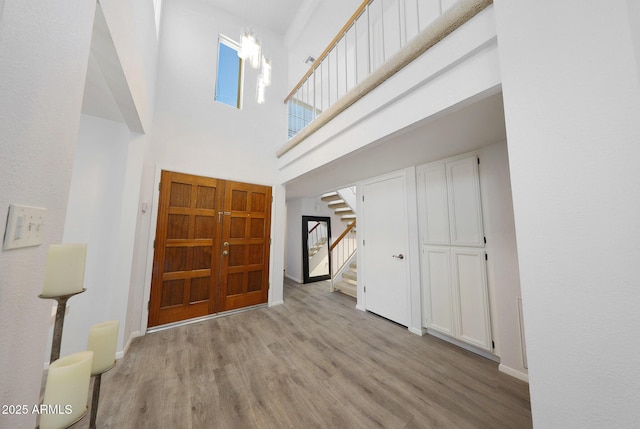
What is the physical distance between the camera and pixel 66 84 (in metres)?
0.79

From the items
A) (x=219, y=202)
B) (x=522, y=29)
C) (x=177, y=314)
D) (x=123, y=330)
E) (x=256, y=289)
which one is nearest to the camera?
(x=522, y=29)

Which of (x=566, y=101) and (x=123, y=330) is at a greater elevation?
(x=566, y=101)

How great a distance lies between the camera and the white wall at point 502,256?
1960 millimetres

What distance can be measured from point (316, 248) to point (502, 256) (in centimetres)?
403

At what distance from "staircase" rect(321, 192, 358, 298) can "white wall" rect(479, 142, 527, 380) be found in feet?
7.48

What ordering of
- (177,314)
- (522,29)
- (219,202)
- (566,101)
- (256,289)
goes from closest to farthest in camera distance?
1. (566,101)
2. (522,29)
3. (177,314)
4. (219,202)
5. (256,289)

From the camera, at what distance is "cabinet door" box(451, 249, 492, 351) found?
2.19 meters

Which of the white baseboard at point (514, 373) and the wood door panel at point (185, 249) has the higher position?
the wood door panel at point (185, 249)

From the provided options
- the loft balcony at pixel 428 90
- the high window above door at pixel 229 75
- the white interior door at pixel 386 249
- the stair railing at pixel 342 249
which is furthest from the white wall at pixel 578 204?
the stair railing at pixel 342 249

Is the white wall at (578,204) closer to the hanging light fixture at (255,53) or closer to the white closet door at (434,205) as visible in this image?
the white closet door at (434,205)

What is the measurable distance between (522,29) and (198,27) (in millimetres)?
4174

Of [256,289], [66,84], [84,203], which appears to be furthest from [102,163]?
[256,289]

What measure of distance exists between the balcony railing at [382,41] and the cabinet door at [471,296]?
2060 mm

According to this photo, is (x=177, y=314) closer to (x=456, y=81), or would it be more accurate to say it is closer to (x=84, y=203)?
(x=84, y=203)
